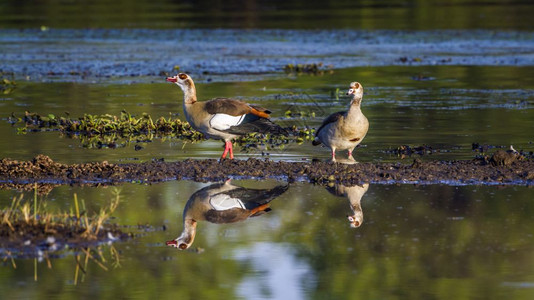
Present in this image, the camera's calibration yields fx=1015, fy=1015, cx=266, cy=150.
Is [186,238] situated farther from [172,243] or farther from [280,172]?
[280,172]

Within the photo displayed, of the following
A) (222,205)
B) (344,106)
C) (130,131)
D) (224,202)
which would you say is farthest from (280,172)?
(344,106)

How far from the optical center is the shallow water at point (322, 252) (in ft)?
28.4

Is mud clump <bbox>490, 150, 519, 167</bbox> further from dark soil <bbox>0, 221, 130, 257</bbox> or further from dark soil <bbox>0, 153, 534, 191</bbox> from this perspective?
dark soil <bbox>0, 221, 130, 257</bbox>

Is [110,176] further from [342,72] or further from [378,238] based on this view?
[342,72]

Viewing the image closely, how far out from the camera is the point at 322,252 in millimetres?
9727

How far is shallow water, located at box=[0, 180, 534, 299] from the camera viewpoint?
8648 mm

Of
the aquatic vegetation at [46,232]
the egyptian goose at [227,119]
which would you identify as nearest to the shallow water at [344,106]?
the egyptian goose at [227,119]

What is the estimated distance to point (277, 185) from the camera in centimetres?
1253

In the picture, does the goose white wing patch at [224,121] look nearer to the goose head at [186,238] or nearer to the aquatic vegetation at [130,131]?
the aquatic vegetation at [130,131]

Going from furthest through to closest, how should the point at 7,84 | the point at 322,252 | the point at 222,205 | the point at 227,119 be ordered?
the point at 7,84
the point at 227,119
the point at 222,205
the point at 322,252

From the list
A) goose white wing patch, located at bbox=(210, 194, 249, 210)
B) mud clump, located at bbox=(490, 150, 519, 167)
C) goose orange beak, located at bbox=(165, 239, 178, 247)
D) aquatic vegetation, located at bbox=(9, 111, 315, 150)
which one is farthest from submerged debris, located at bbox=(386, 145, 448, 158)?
goose orange beak, located at bbox=(165, 239, 178, 247)

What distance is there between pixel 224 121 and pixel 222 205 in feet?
8.66

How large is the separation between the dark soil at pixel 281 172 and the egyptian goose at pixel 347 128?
606 millimetres

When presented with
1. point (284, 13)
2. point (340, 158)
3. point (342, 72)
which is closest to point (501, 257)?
point (340, 158)
